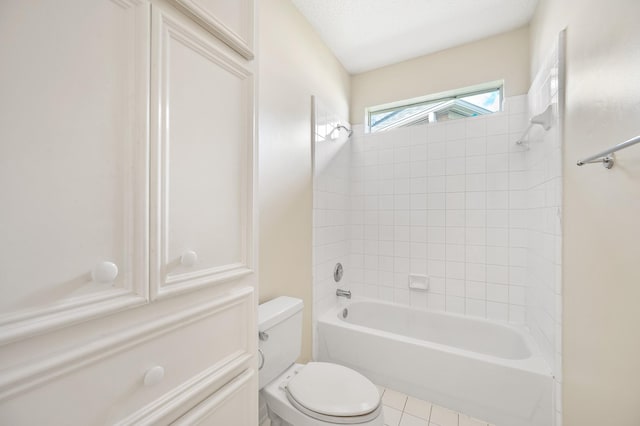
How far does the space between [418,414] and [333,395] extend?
0.80 metres

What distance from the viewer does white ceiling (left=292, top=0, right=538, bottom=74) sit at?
177 centimetres

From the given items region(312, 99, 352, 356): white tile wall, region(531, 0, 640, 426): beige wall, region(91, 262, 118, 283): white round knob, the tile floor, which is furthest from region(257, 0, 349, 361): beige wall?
region(531, 0, 640, 426): beige wall

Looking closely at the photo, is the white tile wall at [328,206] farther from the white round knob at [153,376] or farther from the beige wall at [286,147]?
the white round knob at [153,376]

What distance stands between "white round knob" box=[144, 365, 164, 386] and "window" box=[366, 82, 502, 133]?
246 centimetres

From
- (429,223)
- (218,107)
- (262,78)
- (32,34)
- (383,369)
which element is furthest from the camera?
(429,223)

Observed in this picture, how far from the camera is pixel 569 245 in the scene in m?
1.28

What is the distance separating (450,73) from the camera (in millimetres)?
2242

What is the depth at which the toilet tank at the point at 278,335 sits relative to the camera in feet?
4.27

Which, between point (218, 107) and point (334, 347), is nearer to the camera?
point (218, 107)

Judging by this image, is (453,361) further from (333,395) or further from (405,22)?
(405,22)

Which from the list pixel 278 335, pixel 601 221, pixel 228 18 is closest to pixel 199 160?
pixel 228 18

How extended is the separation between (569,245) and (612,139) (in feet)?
1.86

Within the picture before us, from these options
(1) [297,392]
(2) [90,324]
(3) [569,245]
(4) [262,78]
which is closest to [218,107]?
(2) [90,324]

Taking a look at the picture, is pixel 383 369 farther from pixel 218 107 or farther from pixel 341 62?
pixel 341 62
